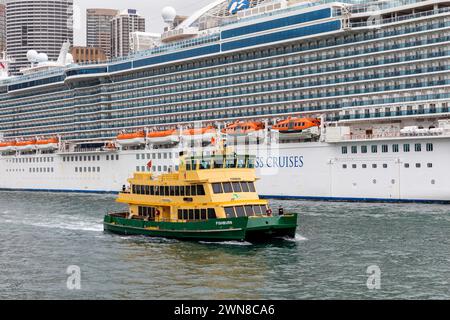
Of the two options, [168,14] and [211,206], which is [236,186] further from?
[168,14]

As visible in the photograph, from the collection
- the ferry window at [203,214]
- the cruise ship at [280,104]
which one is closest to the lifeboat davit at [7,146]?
the cruise ship at [280,104]

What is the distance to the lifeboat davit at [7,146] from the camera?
11444cm

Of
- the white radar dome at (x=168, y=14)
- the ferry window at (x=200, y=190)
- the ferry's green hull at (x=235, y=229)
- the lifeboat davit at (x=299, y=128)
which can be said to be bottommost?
the ferry's green hull at (x=235, y=229)

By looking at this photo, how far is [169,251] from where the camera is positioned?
128 feet

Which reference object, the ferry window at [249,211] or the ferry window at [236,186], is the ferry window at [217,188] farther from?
the ferry window at [249,211]

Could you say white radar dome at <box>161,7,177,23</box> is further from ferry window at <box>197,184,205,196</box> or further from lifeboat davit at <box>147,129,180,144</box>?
ferry window at <box>197,184,205,196</box>

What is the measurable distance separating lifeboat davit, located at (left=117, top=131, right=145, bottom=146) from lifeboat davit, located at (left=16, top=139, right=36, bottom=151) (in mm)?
21977

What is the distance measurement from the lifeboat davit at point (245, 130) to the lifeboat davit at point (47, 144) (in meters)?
34.3

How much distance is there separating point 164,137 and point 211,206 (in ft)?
149

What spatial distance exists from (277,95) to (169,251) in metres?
44.0

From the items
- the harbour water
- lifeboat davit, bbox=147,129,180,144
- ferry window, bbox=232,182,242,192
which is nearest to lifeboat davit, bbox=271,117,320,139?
lifeboat davit, bbox=147,129,180,144

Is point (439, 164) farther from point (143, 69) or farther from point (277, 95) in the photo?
point (143, 69)

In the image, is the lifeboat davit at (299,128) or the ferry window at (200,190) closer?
the ferry window at (200,190)

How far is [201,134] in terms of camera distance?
83938mm
